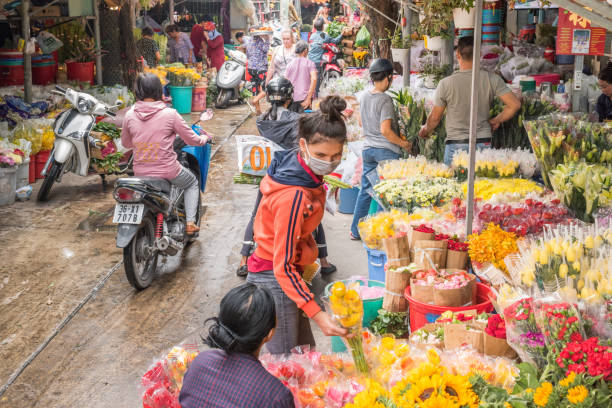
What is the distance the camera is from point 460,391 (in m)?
2.32

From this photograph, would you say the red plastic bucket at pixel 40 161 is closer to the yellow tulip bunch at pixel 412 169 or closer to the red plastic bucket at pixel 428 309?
the yellow tulip bunch at pixel 412 169

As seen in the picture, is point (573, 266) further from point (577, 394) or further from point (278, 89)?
point (278, 89)

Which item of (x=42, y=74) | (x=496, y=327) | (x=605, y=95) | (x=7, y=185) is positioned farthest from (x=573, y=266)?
(x=42, y=74)

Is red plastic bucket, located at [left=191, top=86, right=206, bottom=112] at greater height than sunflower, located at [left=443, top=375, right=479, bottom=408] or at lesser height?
greater

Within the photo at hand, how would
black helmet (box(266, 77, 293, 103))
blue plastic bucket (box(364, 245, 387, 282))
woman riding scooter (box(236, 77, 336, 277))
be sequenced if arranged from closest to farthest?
blue plastic bucket (box(364, 245, 387, 282)), woman riding scooter (box(236, 77, 336, 277)), black helmet (box(266, 77, 293, 103))

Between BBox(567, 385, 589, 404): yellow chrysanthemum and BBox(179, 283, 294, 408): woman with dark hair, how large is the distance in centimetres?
92

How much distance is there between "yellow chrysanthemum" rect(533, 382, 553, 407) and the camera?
7.13 feet

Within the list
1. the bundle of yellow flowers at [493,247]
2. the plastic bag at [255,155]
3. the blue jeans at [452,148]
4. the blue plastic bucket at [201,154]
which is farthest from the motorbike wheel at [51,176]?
the bundle of yellow flowers at [493,247]

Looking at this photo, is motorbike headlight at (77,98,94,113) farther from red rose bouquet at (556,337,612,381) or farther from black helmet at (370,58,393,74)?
red rose bouquet at (556,337,612,381)

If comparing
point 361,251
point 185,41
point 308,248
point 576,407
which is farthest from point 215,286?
point 185,41

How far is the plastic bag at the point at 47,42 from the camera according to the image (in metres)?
11.1

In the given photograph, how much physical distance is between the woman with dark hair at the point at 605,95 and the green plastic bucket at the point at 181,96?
9.24 meters

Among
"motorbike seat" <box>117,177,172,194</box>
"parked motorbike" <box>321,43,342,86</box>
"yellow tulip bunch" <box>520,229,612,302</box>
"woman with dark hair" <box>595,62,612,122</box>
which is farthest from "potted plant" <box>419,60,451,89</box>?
"parked motorbike" <box>321,43,342,86</box>

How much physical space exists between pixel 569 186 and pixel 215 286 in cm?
303
